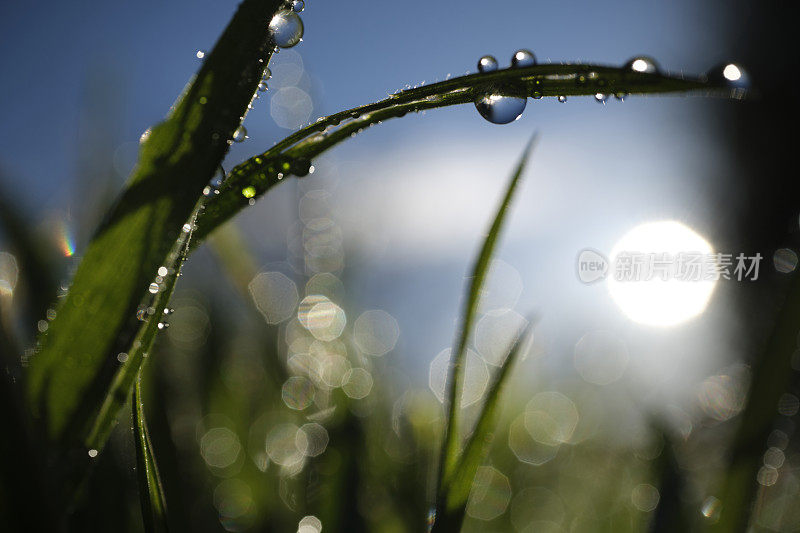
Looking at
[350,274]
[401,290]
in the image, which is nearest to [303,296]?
[350,274]

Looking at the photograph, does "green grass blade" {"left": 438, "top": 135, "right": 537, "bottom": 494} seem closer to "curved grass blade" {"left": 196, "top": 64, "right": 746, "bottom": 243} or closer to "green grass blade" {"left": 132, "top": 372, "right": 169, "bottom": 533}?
"curved grass blade" {"left": 196, "top": 64, "right": 746, "bottom": 243}

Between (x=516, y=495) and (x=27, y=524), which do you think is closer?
(x=27, y=524)

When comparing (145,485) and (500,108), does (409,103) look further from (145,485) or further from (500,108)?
(145,485)

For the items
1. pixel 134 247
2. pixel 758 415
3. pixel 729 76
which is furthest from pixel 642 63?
pixel 134 247

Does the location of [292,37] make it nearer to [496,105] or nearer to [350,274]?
[496,105]

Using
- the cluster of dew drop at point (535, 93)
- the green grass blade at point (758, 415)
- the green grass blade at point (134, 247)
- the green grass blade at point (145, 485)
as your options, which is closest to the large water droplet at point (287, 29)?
the green grass blade at point (134, 247)

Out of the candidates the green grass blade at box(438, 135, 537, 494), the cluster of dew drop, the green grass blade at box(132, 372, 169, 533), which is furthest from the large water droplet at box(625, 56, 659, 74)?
the green grass blade at box(132, 372, 169, 533)

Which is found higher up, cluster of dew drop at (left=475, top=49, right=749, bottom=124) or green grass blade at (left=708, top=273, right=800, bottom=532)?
cluster of dew drop at (left=475, top=49, right=749, bottom=124)
